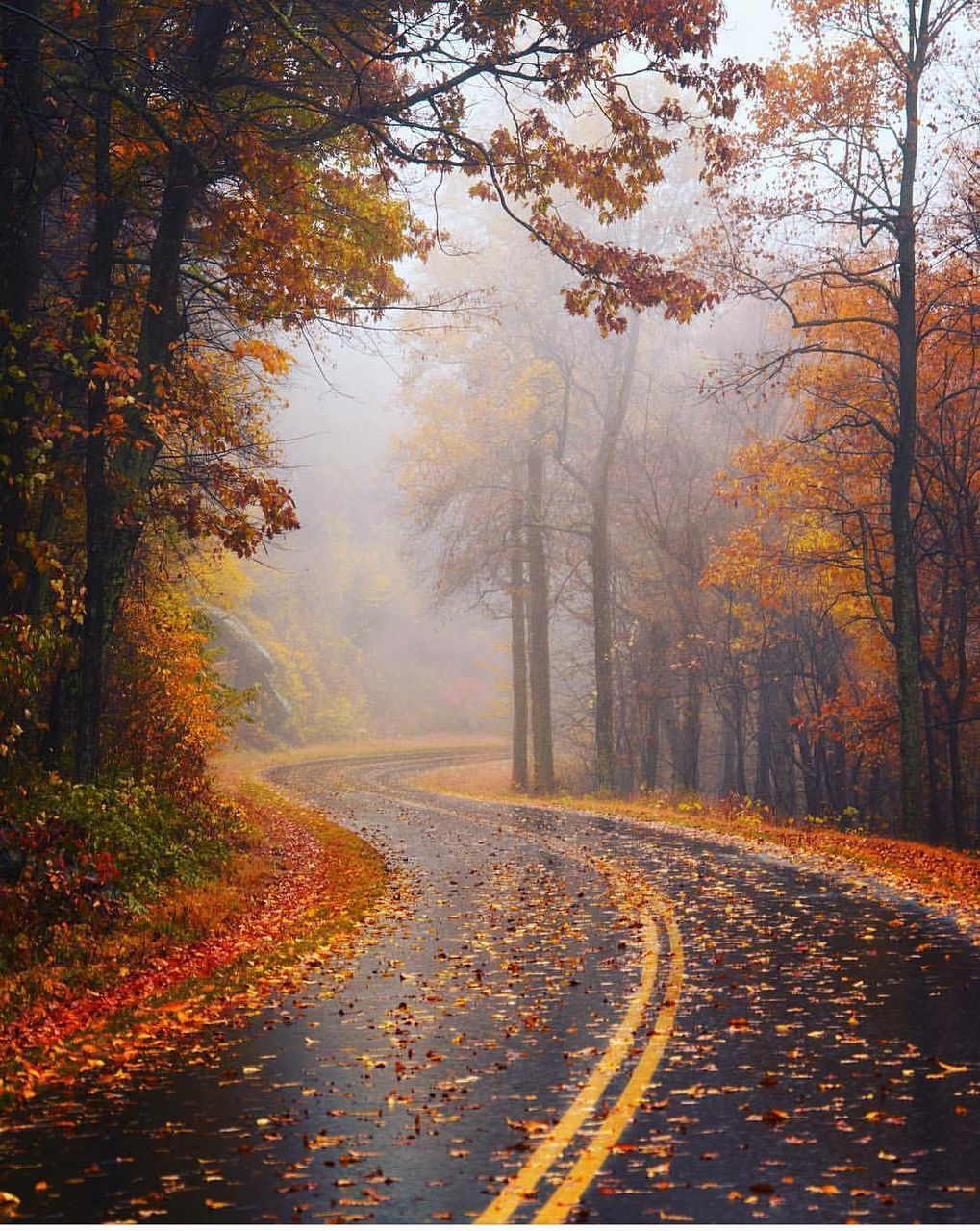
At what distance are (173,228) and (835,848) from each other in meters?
12.1

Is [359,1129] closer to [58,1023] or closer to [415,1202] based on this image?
[415,1202]

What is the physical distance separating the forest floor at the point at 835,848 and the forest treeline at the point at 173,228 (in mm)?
6771

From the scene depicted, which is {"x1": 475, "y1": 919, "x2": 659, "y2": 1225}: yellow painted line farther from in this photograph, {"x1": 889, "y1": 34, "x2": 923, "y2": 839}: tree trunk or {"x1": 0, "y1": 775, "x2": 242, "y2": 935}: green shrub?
{"x1": 889, "y1": 34, "x2": 923, "y2": 839}: tree trunk

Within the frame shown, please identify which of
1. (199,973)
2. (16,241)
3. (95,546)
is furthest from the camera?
(95,546)

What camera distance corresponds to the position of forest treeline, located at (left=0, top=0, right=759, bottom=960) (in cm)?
1241

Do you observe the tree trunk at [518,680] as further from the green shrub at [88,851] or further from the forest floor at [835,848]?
the green shrub at [88,851]

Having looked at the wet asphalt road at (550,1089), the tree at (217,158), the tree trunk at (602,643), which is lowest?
the wet asphalt road at (550,1089)

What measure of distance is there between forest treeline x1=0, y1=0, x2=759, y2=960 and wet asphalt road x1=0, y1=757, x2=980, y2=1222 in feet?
11.8

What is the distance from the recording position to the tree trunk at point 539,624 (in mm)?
36500

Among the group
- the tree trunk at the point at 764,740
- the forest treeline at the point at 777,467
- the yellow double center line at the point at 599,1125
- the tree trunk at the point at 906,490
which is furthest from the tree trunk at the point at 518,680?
the yellow double center line at the point at 599,1125

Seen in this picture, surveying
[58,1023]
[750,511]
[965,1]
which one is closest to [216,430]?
[58,1023]

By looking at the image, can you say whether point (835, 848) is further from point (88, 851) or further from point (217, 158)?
point (217, 158)

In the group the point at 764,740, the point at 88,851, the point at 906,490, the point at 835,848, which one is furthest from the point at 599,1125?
the point at 764,740

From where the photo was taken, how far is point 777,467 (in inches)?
991
